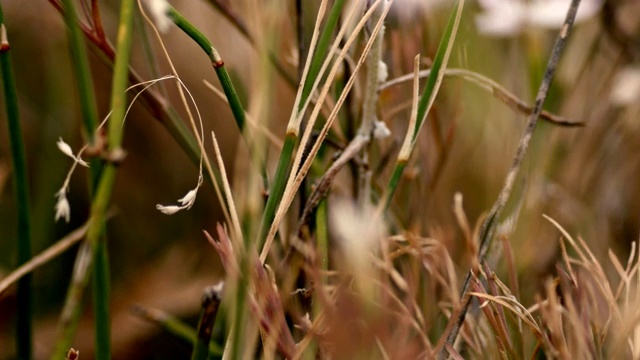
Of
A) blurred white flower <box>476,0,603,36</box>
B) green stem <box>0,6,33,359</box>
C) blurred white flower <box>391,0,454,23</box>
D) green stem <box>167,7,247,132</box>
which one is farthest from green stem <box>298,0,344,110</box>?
blurred white flower <box>476,0,603,36</box>

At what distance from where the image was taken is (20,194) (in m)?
0.39

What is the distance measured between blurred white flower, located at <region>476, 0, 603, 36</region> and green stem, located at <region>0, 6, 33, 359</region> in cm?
47

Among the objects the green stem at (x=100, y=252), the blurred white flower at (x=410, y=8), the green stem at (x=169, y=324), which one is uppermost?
the blurred white flower at (x=410, y=8)

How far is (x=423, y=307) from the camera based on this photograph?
0.52m

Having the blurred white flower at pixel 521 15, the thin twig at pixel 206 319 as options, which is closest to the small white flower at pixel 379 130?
the thin twig at pixel 206 319

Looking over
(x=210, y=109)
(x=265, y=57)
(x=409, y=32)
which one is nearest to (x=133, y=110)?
(x=210, y=109)

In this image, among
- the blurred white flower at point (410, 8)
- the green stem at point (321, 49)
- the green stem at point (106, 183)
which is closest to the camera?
the green stem at point (106, 183)

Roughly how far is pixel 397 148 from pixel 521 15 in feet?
0.67

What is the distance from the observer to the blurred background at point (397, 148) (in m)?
0.65

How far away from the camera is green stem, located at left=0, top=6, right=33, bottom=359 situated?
37 cm

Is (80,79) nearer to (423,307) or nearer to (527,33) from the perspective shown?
(423,307)

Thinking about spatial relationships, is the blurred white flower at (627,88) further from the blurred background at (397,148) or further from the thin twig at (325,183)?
the thin twig at (325,183)

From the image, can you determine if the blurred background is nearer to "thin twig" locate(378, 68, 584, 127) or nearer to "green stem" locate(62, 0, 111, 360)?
"thin twig" locate(378, 68, 584, 127)

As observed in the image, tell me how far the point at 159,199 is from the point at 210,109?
13 cm
